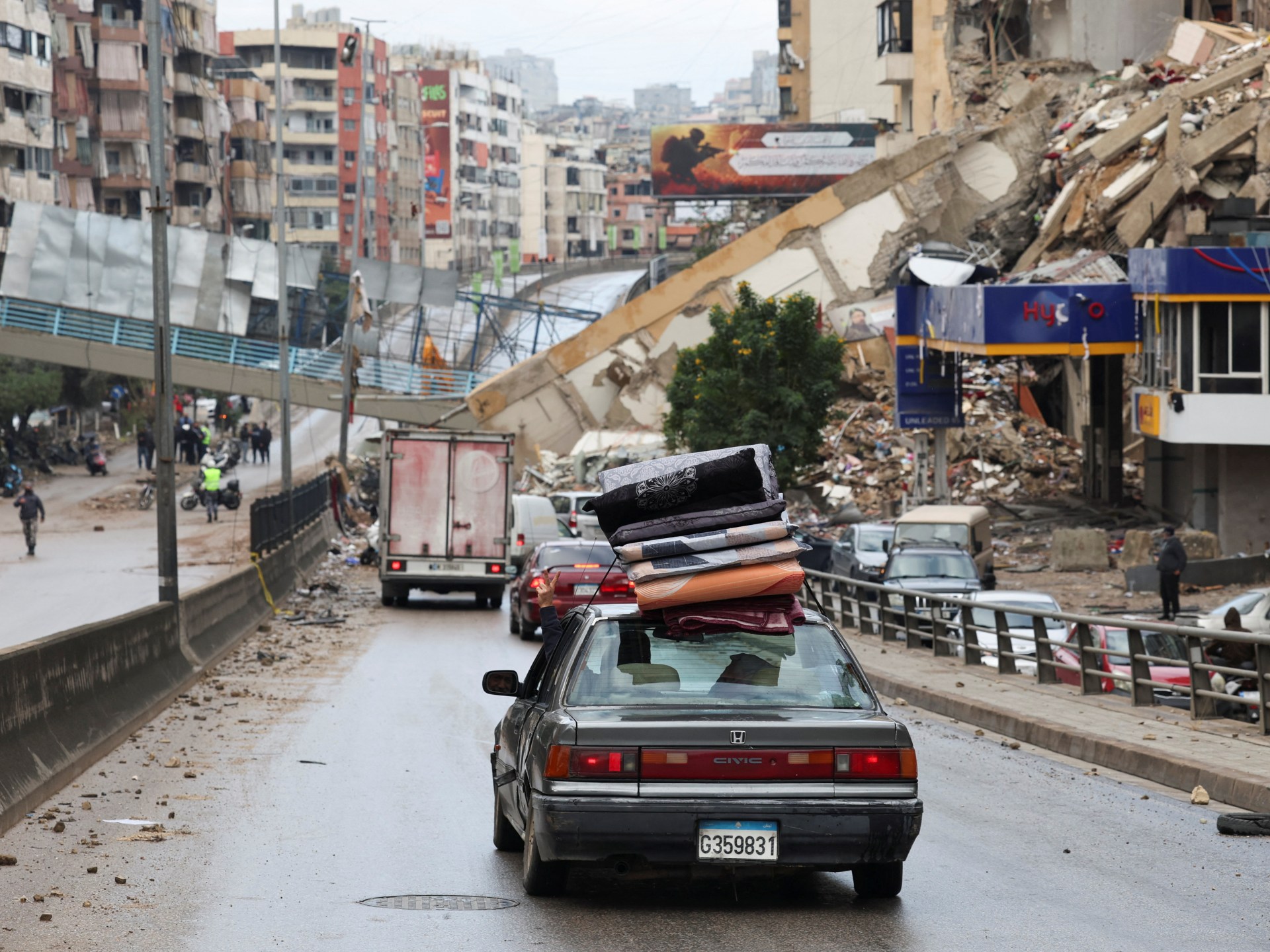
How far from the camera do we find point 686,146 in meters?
94.8

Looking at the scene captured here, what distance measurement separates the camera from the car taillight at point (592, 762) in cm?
743

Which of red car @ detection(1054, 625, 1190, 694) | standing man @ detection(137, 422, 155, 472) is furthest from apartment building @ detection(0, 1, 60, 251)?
red car @ detection(1054, 625, 1190, 694)

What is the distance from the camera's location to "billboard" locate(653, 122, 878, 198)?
310 ft

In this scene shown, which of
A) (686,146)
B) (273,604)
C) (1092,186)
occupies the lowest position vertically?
(273,604)

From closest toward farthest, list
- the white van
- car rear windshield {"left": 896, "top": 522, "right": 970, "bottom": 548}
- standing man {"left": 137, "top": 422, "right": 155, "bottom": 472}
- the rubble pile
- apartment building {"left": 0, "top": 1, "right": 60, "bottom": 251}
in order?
car rear windshield {"left": 896, "top": 522, "right": 970, "bottom": 548} < the white van < the rubble pile < standing man {"left": 137, "top": 422, "right": 155, "bottom": 472} < apartment building {"left": 0, "top": 1, "right": 60, "bottom": 251}

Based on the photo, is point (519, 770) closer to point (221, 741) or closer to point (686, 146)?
point (221, 741)

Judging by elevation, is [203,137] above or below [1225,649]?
above

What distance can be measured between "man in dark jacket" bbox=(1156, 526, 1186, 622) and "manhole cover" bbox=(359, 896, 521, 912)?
21245 mm

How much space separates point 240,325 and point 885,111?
200ft

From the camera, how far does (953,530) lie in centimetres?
3341

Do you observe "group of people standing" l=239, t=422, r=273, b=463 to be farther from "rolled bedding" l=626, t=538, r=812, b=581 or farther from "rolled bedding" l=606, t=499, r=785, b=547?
"rolled bedding" l=626, t=538, r=812, b=581

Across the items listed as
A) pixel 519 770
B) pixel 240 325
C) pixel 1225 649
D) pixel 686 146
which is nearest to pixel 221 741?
pixel 519 770

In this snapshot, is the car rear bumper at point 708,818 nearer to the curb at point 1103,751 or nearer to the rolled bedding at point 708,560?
the rolled bedding at point 708,560

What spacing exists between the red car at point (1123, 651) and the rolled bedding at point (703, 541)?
37.6 ft
